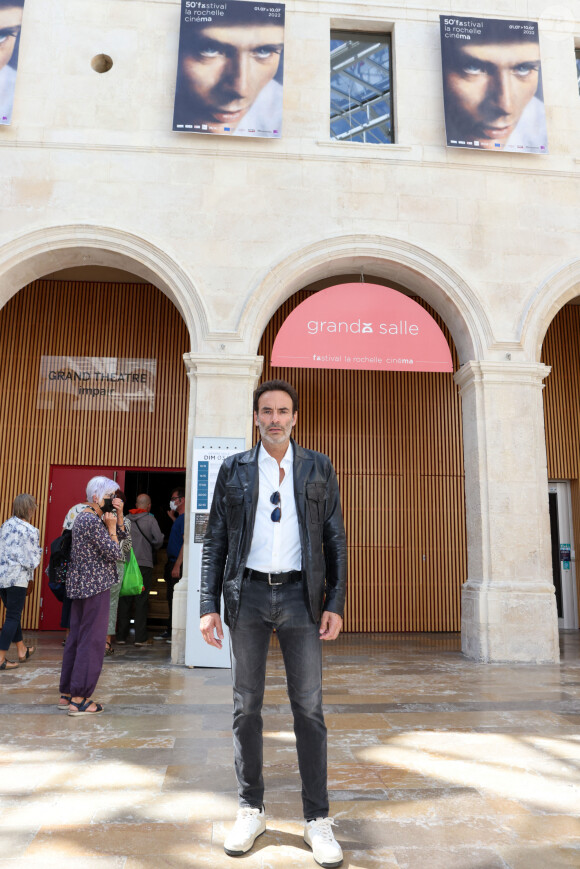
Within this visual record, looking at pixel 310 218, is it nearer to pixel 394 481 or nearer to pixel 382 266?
pixel 382 266

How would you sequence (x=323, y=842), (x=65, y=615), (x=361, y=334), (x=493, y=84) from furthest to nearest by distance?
(x=493, y=84), (x=361, y=334), (x=65, y=615), (x=323, y=842)

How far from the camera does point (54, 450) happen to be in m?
9.74

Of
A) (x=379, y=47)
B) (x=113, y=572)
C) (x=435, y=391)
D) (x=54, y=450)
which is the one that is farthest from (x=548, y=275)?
(x=54, y=450)

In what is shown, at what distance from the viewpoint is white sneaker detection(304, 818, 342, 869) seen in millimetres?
2418

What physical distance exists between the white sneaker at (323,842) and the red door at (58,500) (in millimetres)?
7617

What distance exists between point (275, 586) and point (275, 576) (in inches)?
1.7

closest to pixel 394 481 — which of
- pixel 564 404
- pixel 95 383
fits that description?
pixel 564 404

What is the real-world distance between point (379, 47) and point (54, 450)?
→ 736 centimetres

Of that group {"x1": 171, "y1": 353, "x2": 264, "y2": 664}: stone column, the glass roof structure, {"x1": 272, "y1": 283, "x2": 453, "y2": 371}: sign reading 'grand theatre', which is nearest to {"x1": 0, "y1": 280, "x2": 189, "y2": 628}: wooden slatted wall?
{"x1": 171, "y1": 353, "x2": 264, "y2": 664}: stone column

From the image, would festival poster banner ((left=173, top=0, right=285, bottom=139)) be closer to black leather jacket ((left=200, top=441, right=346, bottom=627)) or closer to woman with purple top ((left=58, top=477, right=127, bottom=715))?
woman with purple top ((left=58, top=477, right=127, bottom=715))

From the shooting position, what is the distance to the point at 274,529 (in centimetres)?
276

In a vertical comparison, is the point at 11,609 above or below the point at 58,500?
below

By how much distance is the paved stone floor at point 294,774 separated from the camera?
2590 millimetres

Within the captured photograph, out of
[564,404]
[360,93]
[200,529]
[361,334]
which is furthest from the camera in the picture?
[564,404]
